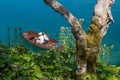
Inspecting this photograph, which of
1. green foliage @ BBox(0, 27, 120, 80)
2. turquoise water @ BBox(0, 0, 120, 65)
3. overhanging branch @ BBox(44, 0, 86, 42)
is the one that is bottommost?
green foliage @ BBox(0, 27, 120, 80)

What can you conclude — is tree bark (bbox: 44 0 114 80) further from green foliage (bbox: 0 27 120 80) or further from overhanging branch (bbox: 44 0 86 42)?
green foliage (bbox: 0 27 120 80)

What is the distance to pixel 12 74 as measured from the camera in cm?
615

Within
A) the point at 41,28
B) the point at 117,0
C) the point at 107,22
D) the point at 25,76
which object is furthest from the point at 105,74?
the point at 117,0

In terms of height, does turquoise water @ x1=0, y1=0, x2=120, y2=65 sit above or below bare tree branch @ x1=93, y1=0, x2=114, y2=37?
above

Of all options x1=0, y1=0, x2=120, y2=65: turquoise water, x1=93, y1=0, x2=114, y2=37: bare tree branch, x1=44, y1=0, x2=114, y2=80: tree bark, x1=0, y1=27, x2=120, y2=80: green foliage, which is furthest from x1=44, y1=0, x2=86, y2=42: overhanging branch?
x1=0, y1=0, x2=120, y2=65: turquoise water

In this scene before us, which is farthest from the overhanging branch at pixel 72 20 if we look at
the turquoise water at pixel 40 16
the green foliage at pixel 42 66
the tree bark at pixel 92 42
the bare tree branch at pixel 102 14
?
the turquoise water at pixel 40 16

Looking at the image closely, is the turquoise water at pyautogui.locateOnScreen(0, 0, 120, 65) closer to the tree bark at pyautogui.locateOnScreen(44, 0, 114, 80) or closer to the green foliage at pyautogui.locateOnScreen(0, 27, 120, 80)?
the green foliage at pyautogui.locateOnScreen(0, 27, 120, 80)

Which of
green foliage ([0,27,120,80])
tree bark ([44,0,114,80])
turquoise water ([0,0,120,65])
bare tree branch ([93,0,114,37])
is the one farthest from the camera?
turquoise water ([0,0,120,65])

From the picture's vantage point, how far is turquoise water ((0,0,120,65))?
33938 mm

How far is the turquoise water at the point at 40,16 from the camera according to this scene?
3394 cm

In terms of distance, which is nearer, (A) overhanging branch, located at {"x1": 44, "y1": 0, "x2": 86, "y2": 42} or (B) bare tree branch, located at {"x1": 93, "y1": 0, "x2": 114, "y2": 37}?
(A) overhanging branch, located at {"x1": 44, "y1": 0, "x2": 86, "y2": 42}

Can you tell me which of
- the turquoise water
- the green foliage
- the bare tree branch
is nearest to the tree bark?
the bare tree branch

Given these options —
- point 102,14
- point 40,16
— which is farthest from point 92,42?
point 40,16

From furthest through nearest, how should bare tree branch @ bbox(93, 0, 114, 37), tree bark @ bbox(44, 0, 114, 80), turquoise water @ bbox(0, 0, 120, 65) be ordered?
1. turquoise water @ bbox(0, 0, 120, 65)
2. bare tree branch @ bbox(93, 0, 114, 37)
3. tree bark @ bbox(44, 0, 114, 80)
